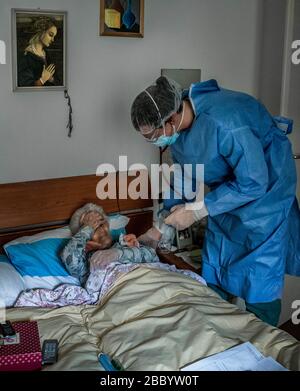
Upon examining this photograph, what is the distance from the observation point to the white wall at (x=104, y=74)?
2.39m

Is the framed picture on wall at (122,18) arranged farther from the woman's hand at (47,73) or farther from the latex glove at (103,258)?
the latex glove at (103,258)

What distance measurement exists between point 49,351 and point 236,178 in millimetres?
889

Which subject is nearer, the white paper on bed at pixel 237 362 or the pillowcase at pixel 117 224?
the white paper on bed at pixel 237 362

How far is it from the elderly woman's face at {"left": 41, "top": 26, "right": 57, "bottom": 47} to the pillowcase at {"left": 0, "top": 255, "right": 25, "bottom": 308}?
39.7 inches

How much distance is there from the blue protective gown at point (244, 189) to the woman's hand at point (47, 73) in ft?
2.35

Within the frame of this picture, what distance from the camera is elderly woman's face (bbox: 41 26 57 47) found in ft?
7.63

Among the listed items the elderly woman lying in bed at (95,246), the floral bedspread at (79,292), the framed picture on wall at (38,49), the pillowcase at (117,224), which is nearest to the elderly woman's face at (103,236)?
the elderly woman lying in bed at (95,246)

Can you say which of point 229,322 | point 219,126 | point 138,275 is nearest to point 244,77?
point 219,126

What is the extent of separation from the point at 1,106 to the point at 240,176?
3.79ft

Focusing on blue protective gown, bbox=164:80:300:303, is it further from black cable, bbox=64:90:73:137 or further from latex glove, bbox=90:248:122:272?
black cable, bbox=64:90:73:137

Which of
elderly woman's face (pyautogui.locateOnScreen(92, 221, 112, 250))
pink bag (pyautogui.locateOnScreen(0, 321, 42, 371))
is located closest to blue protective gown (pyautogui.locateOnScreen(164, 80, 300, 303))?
elderly woman's face (pyautogui.locateOnScreen(92, 221, 112, 250))

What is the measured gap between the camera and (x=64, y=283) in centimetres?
213

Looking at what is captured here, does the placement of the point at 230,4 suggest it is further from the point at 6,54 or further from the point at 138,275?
the point at 138,275

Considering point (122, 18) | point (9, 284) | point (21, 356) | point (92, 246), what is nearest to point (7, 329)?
point (21, 356)
